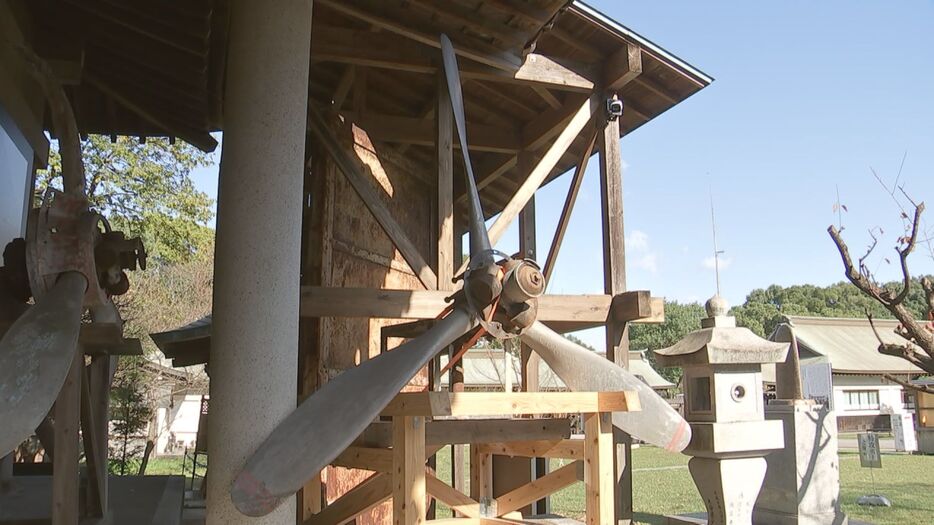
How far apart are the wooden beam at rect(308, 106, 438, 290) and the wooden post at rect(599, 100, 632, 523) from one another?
1.71m

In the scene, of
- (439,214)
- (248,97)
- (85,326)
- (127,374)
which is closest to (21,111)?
(85,326)

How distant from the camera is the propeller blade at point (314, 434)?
3.29m

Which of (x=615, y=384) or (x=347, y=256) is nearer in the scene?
(x=615, y=384)

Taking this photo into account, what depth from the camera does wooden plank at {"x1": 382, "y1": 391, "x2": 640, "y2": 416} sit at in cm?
395

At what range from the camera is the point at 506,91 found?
8328mm

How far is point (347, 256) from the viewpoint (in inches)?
324

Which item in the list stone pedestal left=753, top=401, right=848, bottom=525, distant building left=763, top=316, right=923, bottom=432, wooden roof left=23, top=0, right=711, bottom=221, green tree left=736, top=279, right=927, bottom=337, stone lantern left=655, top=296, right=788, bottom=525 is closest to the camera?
wooden roof left=23, top=0, right=711, bottom=221

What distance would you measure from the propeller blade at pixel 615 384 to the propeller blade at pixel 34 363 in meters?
3.13

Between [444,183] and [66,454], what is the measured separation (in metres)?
3.56

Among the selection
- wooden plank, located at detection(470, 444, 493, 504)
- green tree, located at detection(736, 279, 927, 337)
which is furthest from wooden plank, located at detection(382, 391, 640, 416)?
green tree, located at detection(736, 279, 927, 337)

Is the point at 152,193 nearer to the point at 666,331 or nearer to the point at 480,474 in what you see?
the point at 480,474

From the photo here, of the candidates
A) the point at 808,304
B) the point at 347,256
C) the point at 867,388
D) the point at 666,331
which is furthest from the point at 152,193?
the point at 808,304

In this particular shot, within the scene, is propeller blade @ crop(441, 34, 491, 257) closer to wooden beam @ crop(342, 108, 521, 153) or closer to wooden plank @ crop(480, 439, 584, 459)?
wooden plank @ crop(480, 439, 584, 459)

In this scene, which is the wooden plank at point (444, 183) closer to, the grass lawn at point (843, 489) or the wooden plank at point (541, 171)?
the wooden plank at point (541, 171)
